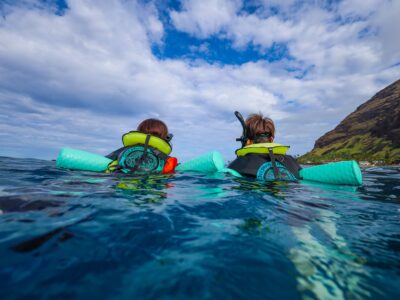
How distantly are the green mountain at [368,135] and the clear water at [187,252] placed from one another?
65.8 metres

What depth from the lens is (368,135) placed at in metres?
80.4

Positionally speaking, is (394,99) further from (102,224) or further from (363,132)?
(102,224)

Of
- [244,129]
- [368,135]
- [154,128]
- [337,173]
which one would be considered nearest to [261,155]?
[244,129]

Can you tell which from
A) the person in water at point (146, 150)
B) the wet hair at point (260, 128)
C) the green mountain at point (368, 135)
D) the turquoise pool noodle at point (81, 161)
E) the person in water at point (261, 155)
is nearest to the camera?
the person in water at point (261, 155)

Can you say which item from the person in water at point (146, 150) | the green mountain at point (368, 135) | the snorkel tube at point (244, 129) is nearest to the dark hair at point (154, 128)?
the person in water at point (146, 150)

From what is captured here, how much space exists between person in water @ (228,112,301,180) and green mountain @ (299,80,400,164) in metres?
62.3

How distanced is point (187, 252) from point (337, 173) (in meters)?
5.40

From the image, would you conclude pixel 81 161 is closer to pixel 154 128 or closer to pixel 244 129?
pixel 154 128

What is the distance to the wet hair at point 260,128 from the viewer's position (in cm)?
606

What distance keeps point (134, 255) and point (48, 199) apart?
1847 mm

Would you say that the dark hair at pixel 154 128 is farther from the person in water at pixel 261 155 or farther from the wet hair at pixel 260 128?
the wet hair at pixel 260 128

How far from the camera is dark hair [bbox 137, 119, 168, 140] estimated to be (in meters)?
6.23

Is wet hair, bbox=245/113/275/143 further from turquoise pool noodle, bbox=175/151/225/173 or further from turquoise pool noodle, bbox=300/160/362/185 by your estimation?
turquoise pool noodle, bbox=300/160/362/185

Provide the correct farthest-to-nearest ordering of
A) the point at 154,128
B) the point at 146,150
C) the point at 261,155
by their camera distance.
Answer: the point at 154,128, the point at 146,150, the point at 261,155
